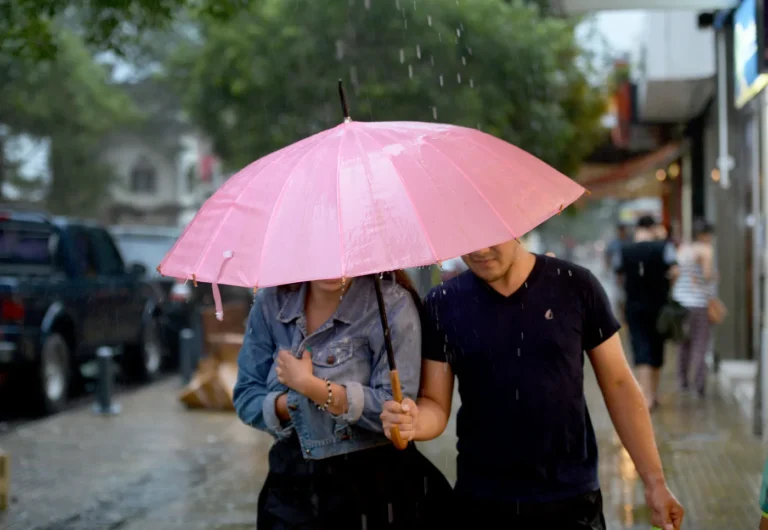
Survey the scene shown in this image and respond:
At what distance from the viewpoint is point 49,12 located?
20.8 feet

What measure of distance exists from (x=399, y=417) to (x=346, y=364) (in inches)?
14.9

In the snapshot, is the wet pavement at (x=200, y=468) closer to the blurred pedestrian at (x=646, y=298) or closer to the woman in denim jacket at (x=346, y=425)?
the blurred pedestrian at (x=646, y=298)

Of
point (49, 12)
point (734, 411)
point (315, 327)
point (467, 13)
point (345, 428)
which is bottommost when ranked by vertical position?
point (734, 411)

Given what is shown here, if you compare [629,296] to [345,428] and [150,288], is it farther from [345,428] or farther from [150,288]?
[345,428]

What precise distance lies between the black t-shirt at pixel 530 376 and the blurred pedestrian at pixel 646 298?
7600 millimetres

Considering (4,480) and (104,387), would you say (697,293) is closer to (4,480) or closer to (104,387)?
(104,387)

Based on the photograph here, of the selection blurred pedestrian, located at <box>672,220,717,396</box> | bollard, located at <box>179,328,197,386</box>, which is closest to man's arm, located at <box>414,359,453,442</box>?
blurred pedestrian, located at <box>672,220,717,396</box>

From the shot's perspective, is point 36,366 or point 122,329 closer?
point 36,366

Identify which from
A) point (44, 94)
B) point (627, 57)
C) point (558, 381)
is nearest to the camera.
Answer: point (558, 381)

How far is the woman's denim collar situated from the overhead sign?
512 cm

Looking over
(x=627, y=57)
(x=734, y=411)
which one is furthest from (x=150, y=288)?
(x=627, y=57)

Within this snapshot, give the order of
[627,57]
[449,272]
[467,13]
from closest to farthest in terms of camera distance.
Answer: [449,272]
[467,13]
[627,57]

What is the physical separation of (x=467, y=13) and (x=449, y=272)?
4.28m

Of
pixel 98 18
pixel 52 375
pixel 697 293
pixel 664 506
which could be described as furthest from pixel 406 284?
pixel 52 375
